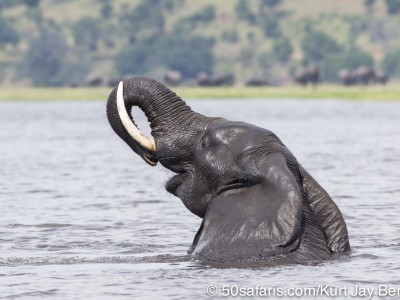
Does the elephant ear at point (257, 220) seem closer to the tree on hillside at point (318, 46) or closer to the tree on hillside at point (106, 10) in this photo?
the tree on hillside at point (318, 46)

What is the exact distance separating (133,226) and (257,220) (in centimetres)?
538

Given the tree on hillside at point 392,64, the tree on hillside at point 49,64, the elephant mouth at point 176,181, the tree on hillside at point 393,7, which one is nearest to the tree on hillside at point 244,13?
the tree on hillside at point 393,7

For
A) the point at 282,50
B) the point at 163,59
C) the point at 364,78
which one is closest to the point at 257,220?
the point at 364,78

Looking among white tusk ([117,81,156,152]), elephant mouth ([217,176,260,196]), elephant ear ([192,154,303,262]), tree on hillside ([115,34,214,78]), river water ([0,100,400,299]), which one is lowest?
tree on hillside ([115,34,214,78])

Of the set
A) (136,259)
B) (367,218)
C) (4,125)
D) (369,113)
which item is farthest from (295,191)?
(369,113)

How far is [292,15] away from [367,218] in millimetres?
151011

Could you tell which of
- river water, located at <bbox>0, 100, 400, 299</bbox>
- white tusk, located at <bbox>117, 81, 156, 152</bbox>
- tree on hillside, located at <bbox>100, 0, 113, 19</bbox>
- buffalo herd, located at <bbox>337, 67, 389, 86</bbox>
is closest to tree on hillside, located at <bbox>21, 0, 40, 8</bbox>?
tree on hillside, located at <bbox>100, 0, 113, 19</bbox>

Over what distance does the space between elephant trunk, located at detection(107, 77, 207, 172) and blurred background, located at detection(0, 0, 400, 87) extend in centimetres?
12396

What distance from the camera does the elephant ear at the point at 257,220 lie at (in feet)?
37.5

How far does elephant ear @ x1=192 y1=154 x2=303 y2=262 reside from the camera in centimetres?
1143

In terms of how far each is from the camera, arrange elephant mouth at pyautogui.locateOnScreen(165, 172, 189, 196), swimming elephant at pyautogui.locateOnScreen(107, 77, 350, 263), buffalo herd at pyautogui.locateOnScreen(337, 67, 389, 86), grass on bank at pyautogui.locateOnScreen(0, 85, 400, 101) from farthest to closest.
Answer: buffalo herd at pyautogui.locateOnScreen(337, 67, 389, 86)
grass on bank at pyautogui.locateOnScreen(0, 85, 400, 101)
elephant mouth at pyautogui.locateOnScreen(165, 172, 189, 196)
swimming elephant at pyautogui.locateOnScreen(107, 77, 350, 263)

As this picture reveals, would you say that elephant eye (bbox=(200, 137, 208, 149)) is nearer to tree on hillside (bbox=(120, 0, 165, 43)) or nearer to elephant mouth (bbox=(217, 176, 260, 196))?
elephant mouth (bbox=(217, 176, 260, 196))

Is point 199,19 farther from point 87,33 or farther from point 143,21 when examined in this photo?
point 87,33

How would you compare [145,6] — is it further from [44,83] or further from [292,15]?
[44,83]
